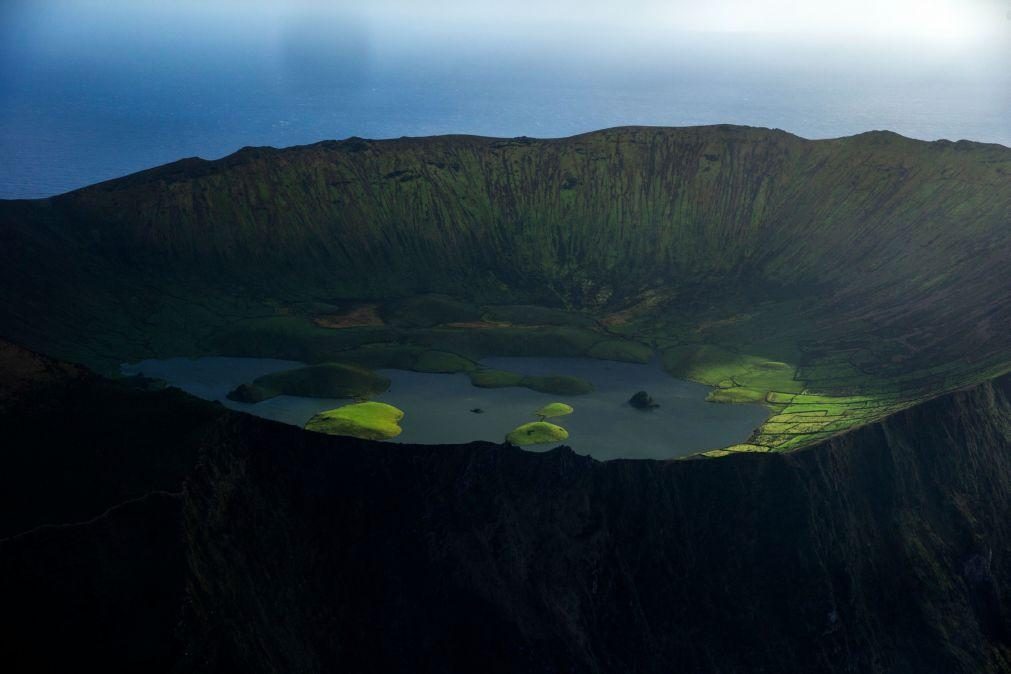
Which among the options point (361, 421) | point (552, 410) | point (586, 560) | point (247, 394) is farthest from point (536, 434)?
point (247, 394)

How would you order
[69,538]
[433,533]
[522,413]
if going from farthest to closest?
1. [522,413]
2. [433,533]
3. [69,538]

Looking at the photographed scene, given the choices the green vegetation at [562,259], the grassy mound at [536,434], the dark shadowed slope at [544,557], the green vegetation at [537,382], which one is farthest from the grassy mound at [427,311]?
the dark shadowed slope at [544,557]

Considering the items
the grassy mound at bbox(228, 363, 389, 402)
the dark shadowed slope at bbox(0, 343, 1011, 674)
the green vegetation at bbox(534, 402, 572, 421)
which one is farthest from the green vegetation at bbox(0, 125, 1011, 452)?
the dark shadowed slope at bbox(0, 343, 1011, 674)

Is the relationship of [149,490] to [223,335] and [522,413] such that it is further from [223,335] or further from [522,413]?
[223,335]

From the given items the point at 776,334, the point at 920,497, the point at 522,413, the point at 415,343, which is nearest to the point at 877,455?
the point at 920,497

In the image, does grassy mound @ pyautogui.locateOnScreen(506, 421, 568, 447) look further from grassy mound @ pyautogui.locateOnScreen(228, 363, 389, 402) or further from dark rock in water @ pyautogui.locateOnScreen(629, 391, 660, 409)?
grassy mound @ pyautogui.locateOnScreen(228, 363, 389, 402)
